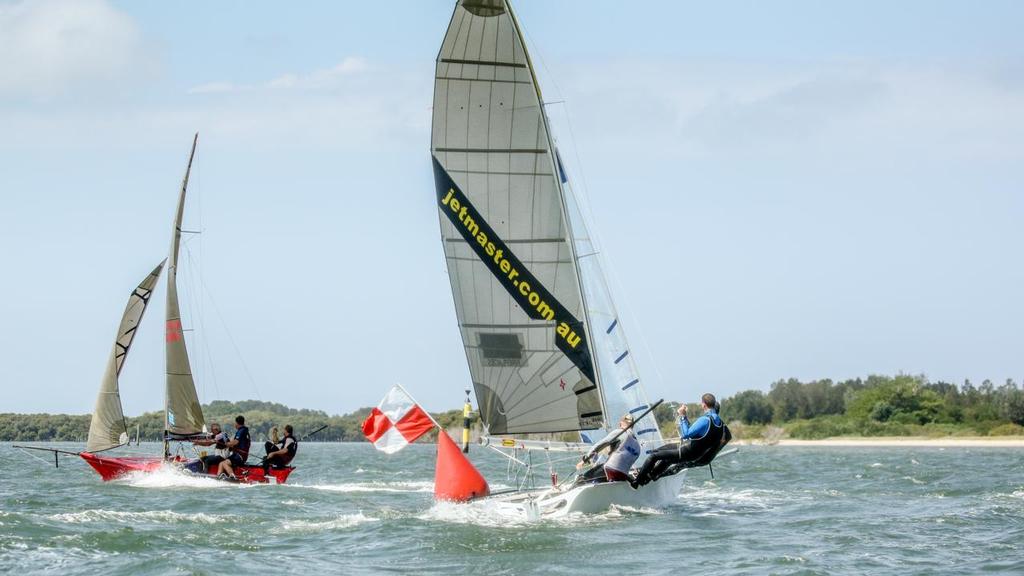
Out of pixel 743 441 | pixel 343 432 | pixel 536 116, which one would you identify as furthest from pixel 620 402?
pixel 343 432

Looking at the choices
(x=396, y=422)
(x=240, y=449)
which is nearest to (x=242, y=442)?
(x=240, y=449)

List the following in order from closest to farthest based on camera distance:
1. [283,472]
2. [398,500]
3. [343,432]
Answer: [398,500] → [283,472] → [343,432]

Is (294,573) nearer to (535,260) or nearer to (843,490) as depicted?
(535,260)

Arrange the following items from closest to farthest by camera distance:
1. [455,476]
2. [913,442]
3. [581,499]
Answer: [581,499] → [455,476] → [913,442]

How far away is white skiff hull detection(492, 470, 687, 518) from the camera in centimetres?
2028

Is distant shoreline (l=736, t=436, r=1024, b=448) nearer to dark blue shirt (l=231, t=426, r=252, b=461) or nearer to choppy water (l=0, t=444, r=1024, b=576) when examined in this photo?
choppy water (l=0, t=444, r=1024, b=576)

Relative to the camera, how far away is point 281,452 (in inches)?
1219

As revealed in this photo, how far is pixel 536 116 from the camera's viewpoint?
21.3m

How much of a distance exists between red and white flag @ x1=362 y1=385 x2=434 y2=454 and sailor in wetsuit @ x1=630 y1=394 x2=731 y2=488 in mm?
3576

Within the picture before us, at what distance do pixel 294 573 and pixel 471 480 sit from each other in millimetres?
5436

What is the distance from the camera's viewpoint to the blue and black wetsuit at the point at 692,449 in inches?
833

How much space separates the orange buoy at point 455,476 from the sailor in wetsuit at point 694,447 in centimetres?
253

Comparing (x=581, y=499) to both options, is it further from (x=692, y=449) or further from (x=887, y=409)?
(x=887, y=409)

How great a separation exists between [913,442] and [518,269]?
63822 mm
